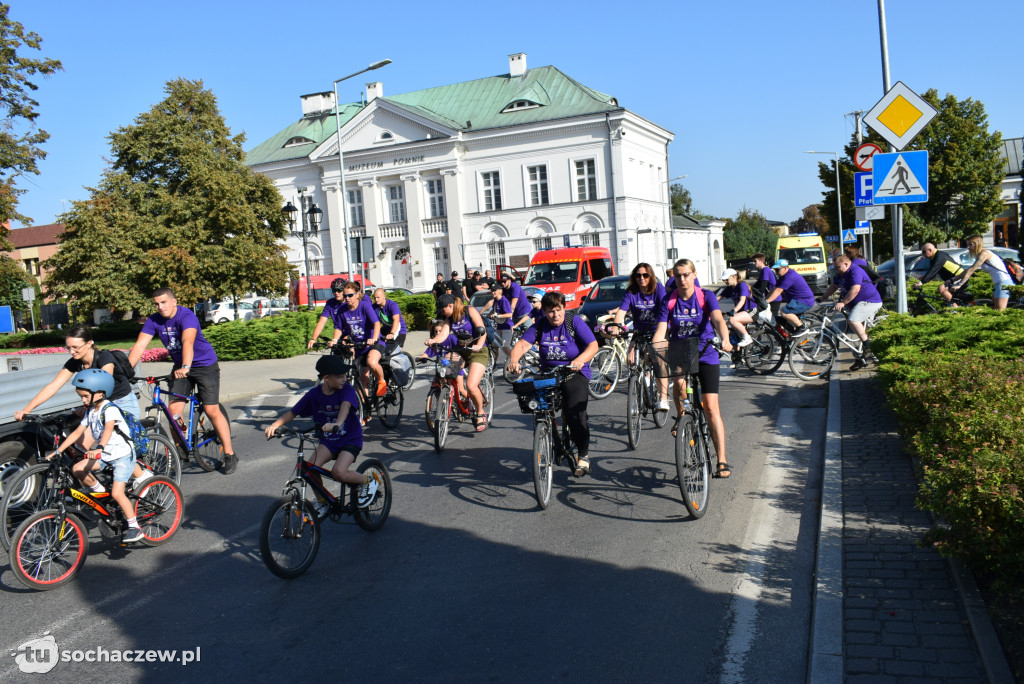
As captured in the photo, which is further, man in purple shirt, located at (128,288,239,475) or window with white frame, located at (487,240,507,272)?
window with white frame, located at (487,240,507,272)

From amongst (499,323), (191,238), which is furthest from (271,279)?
(499,323)

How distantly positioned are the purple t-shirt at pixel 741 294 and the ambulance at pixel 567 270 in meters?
12.8

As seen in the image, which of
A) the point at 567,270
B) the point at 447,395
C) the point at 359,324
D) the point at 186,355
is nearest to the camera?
the point at 186,355

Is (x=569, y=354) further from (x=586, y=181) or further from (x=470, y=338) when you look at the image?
(x=586, y=181)

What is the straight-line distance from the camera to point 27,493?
20.2 ft

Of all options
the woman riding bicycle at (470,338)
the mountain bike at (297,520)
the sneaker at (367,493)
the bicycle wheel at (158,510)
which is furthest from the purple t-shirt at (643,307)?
the bicycle wheel at (158,510)

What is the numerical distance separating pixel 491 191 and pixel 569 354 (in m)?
47.2

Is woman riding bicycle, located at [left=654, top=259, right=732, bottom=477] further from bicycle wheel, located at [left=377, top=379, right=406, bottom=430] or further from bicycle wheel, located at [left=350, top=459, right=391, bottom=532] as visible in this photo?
bicycle wheel, located at [left=377, top=379, right=406, bottom=430]

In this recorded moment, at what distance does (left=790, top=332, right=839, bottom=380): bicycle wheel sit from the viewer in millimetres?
13395

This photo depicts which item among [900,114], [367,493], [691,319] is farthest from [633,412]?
[900,114]

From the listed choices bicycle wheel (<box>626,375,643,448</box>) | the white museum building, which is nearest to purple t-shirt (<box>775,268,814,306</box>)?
bicycle wheel (<box>626,375,643,448</box>)

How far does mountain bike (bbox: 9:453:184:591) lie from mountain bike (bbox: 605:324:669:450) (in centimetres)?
449

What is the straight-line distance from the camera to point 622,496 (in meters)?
7.26

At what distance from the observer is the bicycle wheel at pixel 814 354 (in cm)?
1340
